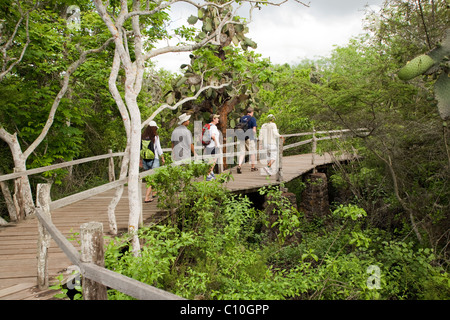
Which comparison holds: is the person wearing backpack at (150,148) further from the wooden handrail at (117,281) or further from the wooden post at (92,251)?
the wooden post at (92,251)

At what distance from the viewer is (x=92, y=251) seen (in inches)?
99.0

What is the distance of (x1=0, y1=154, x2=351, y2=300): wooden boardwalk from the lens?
3.63 metres

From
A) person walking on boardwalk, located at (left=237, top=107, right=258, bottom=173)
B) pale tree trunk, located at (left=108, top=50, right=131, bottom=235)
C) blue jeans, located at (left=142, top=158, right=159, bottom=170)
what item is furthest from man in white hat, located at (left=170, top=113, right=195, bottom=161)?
person walking on boardwalk, located at (left=237, top=107, right=258, bottom=173)

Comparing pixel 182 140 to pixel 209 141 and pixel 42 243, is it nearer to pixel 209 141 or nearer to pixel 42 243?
pixel 209 141

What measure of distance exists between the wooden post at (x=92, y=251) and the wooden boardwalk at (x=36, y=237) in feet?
3.85

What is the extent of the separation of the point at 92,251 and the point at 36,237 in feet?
11.4

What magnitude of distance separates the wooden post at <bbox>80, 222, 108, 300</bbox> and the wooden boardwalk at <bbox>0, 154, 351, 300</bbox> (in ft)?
3.85

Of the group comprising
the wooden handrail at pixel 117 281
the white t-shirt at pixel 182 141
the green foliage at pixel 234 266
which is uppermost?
the white t-shirt at pixel 182 141

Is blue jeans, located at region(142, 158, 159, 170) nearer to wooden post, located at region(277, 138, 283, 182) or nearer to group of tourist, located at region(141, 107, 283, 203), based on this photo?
group of tourist, located at region(141, 107, 283, 203)

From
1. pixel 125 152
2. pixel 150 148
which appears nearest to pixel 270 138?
pixel 150 148

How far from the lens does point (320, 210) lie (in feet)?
39.1

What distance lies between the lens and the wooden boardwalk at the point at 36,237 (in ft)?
11.9

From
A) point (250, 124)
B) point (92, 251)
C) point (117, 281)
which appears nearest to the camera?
point (117, 281)

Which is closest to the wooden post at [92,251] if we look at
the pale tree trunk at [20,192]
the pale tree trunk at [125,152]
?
the pale tree trunk at [125,152]
